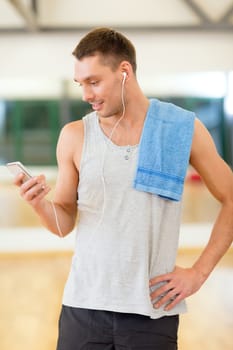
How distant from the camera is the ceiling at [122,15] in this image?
21.3 feet

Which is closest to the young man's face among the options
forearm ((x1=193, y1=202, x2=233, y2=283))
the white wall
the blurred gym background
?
forearm ((x1=193, y1=202, x2=233, y2=283))

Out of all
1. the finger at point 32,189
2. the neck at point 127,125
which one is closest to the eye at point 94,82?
the neck at point 127,125

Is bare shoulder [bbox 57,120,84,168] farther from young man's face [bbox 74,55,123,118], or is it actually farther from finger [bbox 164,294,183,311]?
finger [bbox 164,294,183,311]

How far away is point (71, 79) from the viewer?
659cm

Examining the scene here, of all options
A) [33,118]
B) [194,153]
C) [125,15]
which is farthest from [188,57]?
[194,153]

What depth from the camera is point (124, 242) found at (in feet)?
4.14

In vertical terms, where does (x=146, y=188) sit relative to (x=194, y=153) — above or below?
below

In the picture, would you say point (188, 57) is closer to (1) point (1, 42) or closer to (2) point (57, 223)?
(1) point (1, 42)

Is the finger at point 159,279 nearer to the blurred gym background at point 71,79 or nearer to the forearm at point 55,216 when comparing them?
the forearm at point 55,216

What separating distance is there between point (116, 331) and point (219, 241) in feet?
1.22

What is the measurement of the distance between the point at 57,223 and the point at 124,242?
0.22 metres

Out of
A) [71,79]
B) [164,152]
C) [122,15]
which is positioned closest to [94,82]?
[164,152]

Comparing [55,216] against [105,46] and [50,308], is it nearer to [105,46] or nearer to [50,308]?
[105,46]

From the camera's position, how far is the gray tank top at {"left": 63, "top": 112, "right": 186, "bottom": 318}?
1260mm
